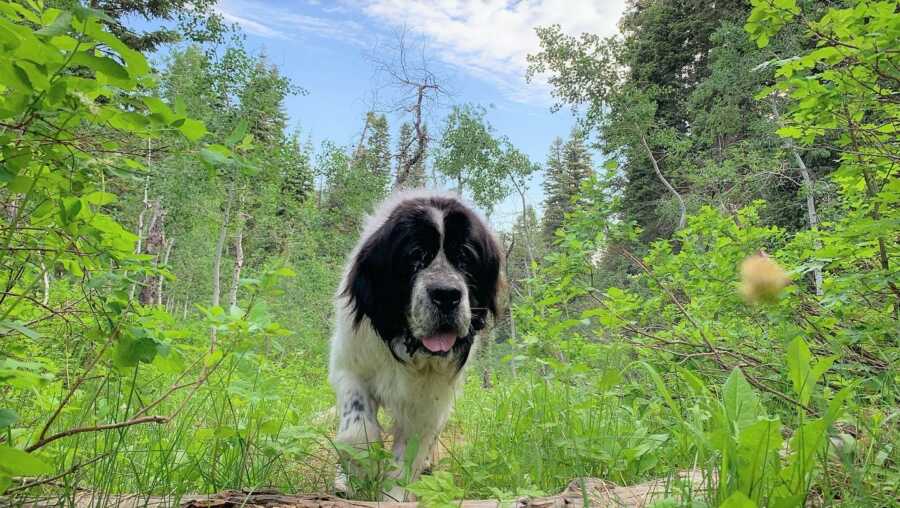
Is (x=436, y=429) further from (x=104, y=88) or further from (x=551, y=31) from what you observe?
(x=551, y=31)

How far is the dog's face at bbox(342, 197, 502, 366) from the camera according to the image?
2.78m

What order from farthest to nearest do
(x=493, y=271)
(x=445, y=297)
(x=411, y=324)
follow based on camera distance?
(x=493, y=271) → (x=411, y=324) → (x=445, y=297)

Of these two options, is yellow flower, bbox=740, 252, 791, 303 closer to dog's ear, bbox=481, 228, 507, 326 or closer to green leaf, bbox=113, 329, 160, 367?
green leaf, bbox=113, 329, 160, 367

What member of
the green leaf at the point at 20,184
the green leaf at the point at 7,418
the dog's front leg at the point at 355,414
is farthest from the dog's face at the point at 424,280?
the green leaf at the point at 7,418

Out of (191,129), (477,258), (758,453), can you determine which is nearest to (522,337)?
(477,258)

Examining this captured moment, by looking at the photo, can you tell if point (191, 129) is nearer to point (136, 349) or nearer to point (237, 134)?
point (237, 134)

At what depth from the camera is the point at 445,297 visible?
273cm

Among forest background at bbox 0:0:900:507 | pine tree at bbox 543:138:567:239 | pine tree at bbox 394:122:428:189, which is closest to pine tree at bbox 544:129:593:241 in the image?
pine tree at bbox 543:138:567:239

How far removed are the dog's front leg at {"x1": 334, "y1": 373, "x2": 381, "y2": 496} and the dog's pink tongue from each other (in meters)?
0.55

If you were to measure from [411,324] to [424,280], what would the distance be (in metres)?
0.27

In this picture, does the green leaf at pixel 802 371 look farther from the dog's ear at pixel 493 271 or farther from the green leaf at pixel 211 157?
the dog's ear at pixel 493 271

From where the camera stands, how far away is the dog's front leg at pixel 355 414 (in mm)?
2756

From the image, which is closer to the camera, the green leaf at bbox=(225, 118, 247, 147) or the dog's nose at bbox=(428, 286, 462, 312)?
the green leaf at bbox=(225, 118, 247, 147)

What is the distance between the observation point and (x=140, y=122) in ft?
3.86
